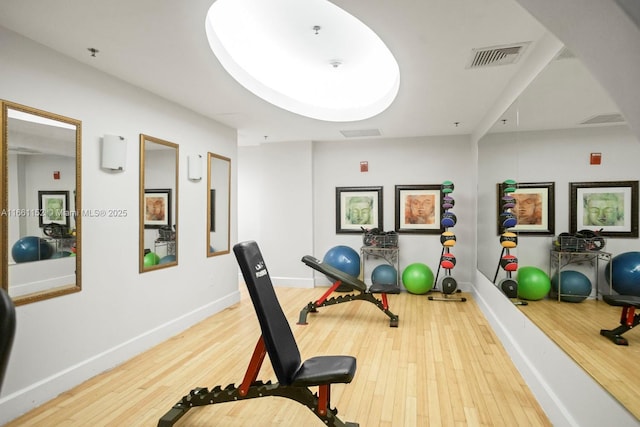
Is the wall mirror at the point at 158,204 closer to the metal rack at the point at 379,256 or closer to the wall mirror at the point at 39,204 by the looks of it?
the wall mirror at the point at 39,204

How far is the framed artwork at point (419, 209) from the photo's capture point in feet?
20.0

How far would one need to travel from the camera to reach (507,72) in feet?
10.4

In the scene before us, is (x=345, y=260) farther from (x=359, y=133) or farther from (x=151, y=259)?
(x=151, y=259)

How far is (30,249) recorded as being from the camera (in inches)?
102

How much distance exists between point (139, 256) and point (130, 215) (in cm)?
42

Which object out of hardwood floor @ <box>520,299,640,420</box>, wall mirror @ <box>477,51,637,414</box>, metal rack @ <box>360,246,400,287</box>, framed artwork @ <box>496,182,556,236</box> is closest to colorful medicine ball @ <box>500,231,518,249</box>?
framed artwork @ <box>496,182,556,236</box>

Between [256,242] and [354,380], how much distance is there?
1.39 metres

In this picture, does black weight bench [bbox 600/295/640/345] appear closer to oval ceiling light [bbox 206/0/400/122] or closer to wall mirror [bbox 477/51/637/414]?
wall mirror [bbox 477/51/637/414]

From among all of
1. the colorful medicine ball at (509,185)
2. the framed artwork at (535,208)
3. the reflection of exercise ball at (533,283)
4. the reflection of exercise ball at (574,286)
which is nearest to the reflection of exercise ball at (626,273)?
the reflection of exercise ball at (574,286)

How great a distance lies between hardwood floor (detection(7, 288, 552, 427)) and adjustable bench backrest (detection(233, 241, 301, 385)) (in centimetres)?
52

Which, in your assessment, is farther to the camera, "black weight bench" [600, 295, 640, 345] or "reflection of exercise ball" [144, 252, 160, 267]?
"reflection of exercise ball" [144, 252, 160, 267]

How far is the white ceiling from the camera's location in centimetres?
215

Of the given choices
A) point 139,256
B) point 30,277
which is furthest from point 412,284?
point 30,277

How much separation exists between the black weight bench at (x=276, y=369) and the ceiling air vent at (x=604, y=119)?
1.76 metres
